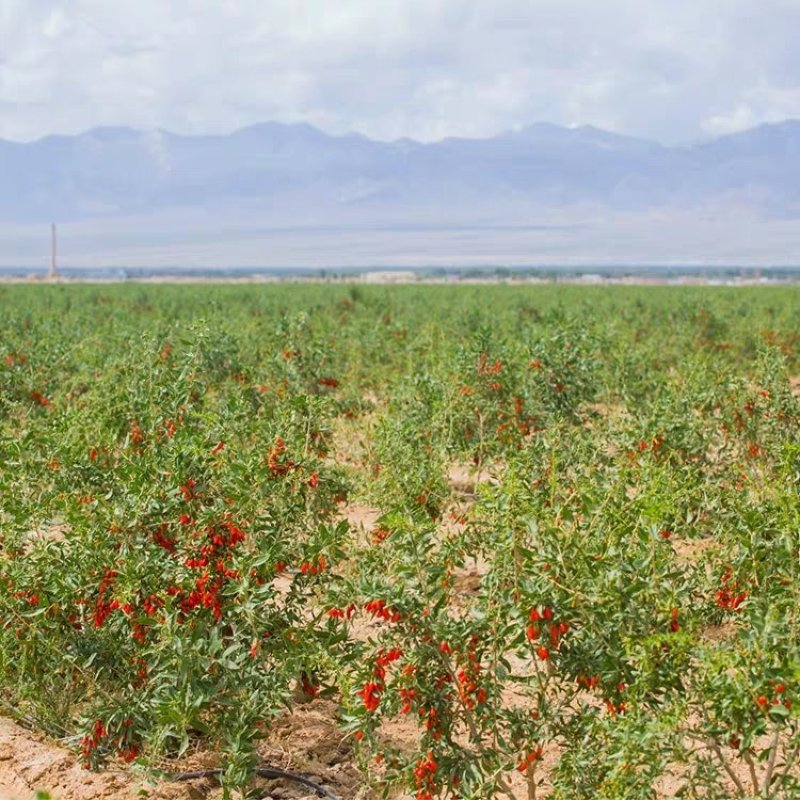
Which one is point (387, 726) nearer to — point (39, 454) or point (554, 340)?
point (39, 454)

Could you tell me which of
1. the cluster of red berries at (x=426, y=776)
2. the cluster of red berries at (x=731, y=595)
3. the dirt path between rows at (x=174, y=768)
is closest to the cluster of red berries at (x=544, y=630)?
the cluster of red berries at (x=426, y=776)

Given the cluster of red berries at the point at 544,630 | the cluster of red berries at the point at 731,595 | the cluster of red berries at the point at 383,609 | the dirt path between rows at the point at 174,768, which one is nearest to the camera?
→ the cluster of red berries at the point at 544,630

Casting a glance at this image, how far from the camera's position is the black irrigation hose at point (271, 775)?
209 inches

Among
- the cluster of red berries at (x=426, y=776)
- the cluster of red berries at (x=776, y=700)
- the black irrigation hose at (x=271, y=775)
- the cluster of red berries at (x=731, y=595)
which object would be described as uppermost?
the cluster of red berries at (x=731, y=595)

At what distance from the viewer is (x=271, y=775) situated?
552 centimetres

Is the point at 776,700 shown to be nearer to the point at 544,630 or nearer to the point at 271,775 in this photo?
the point at 544,630

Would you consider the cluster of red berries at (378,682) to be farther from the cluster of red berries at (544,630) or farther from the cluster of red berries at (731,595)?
the cluster of red berries at (731,595)

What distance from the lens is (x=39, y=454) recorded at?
689 centimetres

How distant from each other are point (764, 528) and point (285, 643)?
7.05ft

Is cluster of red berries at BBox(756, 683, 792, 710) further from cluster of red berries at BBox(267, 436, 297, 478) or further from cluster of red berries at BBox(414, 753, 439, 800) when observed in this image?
cluster of red berries at BBox(267, 436, 297, 478)

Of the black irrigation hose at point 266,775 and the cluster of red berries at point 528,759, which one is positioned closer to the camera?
the cluster of red berries at point 528,759

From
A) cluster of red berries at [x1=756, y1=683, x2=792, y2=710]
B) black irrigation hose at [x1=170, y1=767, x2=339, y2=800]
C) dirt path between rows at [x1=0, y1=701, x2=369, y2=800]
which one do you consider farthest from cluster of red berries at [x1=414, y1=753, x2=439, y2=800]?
cluster of red berries at [x1=756, y1=683, x2=792, y2=710]

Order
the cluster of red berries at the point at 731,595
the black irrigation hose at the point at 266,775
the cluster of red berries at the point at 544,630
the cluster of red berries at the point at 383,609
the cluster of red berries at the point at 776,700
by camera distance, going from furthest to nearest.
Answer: the black irrigation hose at the point at 266,775
the cluster of red berries at the point at 731,595
the cluster of red berries at the point at 383,609
the cluster of red berries at the point at 544,630
the cluster of red berries at the point at 776,700

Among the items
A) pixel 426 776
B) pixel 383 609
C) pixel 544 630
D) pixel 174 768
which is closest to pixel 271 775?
pixel 174 768
